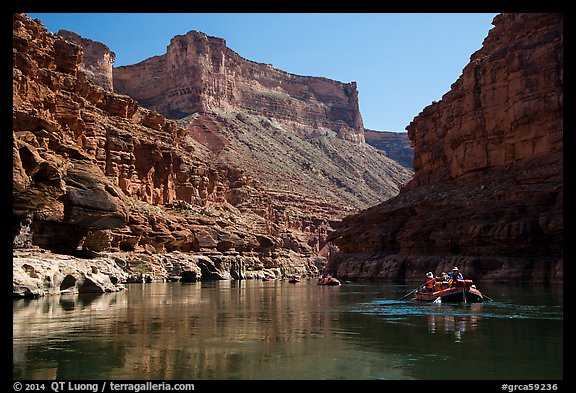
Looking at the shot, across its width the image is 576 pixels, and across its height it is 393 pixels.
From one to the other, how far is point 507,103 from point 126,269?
44.5m

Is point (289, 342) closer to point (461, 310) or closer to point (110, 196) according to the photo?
point (461, 310)

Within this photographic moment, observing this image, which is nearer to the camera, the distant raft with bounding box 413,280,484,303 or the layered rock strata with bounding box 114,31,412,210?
the distant raft with bounding box 413,280,484,303

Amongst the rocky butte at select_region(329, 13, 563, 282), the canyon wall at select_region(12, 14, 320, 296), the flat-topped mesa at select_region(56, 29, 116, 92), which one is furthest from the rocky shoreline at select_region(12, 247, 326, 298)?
the flat-topped mesa at select_region(56, 29, 116, 92)

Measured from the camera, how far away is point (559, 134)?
5725cm

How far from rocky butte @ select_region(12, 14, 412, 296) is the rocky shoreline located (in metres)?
0.14

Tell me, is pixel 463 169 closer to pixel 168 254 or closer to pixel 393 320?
pixel 168 254

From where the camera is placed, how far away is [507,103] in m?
63.8

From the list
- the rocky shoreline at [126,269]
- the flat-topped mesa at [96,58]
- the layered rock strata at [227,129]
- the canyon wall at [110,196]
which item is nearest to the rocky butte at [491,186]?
the rocky shoreline at [126,269]

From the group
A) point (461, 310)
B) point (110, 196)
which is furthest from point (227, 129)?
point (461, 310)

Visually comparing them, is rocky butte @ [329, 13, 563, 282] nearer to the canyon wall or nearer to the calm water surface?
the canyon wall

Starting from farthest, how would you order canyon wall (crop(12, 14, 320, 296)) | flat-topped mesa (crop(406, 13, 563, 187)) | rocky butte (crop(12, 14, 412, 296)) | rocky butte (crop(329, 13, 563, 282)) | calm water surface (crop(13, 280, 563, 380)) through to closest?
flat-topped mesa (crop(406, 13, 563, 187)) < rocky butte (crop(329, 13, 563, 282)) < rocky butte (crop(12, 14, 412, 296)) < canyon wall (crop(12, 14, 320, 296)) < calm water surface (crop(13, 280, 563, 380))

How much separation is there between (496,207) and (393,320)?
3688 centimetres

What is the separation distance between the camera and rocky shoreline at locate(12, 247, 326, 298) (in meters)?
33.2

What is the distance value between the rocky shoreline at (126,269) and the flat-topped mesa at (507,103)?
31369 mm
